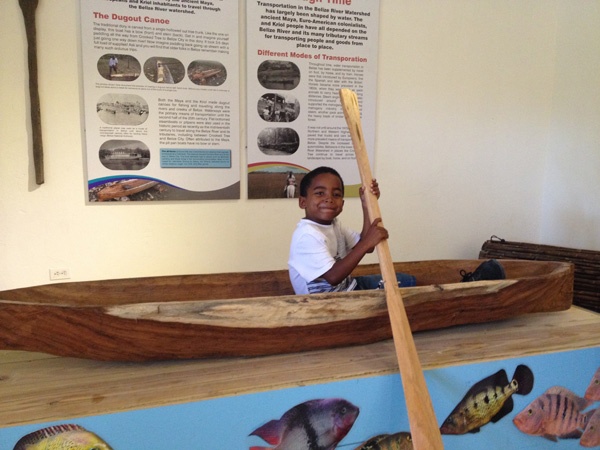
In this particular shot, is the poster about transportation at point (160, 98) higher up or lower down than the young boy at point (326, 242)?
higher up

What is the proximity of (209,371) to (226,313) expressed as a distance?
151 millimetres

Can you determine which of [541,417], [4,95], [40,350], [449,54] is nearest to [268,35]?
[449,54]

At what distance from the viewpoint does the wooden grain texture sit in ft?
3.18

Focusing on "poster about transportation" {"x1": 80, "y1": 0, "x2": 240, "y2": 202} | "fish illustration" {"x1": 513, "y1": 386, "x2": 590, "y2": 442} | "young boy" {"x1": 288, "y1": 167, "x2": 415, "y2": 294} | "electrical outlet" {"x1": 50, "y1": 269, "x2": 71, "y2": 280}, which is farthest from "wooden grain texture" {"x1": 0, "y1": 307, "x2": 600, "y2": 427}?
"poster about transportation" {"x1": 80, "y1": 0, "x2": 240, "y2": 202}

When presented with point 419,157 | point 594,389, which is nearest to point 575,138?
point 419,157

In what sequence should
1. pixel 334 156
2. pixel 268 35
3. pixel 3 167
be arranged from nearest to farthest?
1. pixel 3 167
2. pixel 268 35
3. pixel 334 156

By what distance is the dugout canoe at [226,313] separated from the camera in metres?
1.08

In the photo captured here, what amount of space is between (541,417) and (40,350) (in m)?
1.38

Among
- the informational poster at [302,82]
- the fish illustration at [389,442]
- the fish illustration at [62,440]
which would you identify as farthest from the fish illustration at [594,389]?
the informational poster at [302,82]

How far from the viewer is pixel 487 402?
1235 millimetres

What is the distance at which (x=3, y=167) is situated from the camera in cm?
200

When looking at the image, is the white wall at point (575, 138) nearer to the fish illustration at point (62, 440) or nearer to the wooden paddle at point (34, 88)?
the fish illustration at point (62, 440)

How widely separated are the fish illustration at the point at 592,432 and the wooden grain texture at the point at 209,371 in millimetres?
235

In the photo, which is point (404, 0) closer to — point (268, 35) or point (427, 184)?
point (268, 35)
